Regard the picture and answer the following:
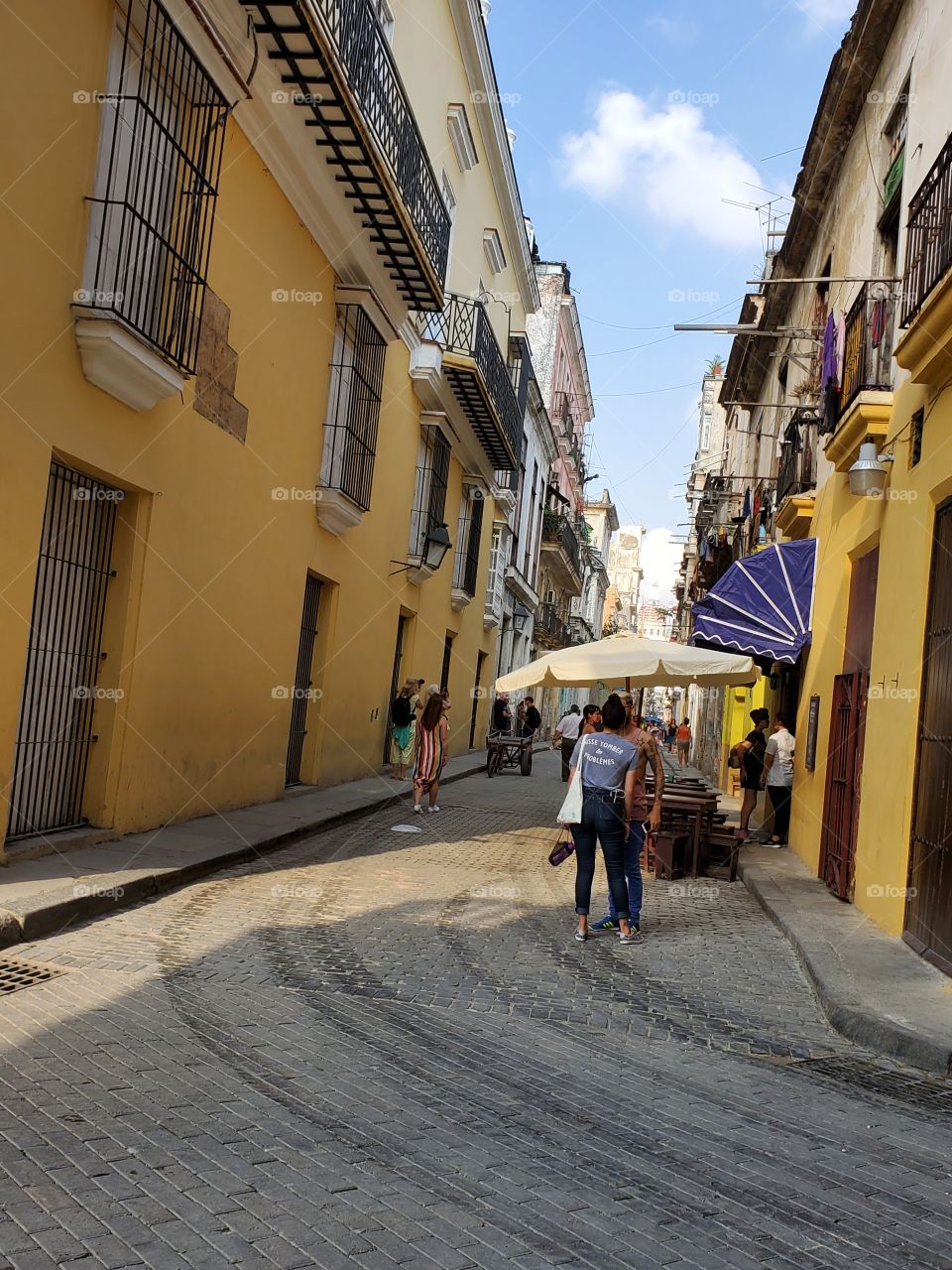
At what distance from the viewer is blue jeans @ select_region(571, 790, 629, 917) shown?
768 centimetres

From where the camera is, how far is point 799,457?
14.7 metres

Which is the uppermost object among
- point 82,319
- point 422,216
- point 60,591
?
point 422,216

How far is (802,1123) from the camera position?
14.4ft

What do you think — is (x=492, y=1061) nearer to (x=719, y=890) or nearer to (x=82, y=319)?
(x=82, y=319)

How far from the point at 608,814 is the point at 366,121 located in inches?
283

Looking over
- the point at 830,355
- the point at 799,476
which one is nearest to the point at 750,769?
the point at 799,476

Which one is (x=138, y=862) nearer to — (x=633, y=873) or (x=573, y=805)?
(x=573, y=805)

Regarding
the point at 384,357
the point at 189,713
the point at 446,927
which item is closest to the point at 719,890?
the point at 446,927

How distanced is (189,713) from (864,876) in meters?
5.99

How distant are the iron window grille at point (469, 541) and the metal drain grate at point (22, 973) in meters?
18.2

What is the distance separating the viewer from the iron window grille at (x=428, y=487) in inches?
782

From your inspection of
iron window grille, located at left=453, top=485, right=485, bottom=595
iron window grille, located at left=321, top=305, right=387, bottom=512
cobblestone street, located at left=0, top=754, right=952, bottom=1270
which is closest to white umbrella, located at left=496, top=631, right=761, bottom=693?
iron window grille, located at left=321, top=305, right=387, bottom=512

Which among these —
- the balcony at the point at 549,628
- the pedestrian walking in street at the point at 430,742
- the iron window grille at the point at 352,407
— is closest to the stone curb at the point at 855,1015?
the pedestrian walking in street at the point at 430,742

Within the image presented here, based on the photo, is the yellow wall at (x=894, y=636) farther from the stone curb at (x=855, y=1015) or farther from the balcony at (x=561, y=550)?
the balcony at (x=561, y=550)
